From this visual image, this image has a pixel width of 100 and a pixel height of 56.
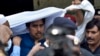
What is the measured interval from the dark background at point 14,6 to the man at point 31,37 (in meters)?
2.72

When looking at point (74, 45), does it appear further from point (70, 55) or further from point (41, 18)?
point (41, 18)

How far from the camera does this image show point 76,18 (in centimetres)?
480

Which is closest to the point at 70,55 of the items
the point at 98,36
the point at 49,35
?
the point at 49,35

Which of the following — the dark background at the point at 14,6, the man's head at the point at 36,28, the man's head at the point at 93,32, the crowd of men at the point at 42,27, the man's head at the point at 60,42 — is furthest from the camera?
the dark background at the point at 14,6

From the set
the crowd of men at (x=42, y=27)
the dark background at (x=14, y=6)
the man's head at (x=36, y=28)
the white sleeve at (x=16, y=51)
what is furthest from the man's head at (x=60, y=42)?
the dark background at (x=14, y=6)

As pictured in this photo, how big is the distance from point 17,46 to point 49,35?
72.6 inches

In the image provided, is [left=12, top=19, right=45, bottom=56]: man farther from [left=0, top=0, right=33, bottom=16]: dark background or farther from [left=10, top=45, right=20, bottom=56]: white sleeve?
[left=0, top=0, right=33, bottom=16]: dark background

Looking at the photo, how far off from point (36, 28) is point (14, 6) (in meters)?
2.98

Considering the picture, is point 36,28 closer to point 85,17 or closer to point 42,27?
point 42,27

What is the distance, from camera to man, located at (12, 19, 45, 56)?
4380 mm

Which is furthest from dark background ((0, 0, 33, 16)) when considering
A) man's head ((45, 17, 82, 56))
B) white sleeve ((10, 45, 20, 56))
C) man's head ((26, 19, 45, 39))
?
man's head ((45, 17, 82, 56))

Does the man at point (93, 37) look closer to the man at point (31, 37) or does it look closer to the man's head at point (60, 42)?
the man at point (31, 37)

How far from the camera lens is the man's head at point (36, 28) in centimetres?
452

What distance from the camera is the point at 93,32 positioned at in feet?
15.5
